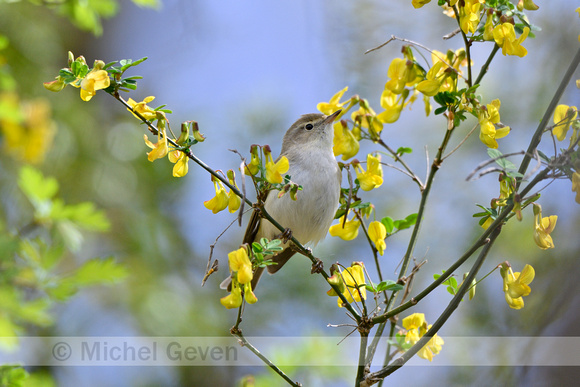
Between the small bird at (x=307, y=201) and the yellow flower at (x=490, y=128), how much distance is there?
1.32 meters

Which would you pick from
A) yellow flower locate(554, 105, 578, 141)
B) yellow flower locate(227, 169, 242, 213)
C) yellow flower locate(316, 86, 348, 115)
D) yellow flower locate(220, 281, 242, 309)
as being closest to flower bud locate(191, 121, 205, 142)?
yellow flower locate(227, 169, 242, 213)

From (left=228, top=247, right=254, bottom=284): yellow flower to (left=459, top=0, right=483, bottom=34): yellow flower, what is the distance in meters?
0.93

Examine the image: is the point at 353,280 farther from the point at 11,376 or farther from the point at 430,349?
the point at 11,376

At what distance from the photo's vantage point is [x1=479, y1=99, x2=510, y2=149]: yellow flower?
171 cm

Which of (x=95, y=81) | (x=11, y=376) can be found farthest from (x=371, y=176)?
(x=11, y=376)

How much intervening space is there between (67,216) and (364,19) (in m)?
3.63

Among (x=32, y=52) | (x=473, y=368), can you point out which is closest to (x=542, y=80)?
Answer: (x=473, y=368)

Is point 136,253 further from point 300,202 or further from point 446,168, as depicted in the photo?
point 446,168

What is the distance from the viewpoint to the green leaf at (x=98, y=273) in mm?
2006

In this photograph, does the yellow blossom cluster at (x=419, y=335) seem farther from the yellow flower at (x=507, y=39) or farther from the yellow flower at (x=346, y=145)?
the yellow flower at (x=507, y=39)

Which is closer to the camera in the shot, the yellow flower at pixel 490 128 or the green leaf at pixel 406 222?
the yellow flower at pixel 490 128

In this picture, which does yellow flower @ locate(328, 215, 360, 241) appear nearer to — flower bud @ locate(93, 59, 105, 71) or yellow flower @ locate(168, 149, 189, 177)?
yellow flower @ locate(168, 149, 189, 177)

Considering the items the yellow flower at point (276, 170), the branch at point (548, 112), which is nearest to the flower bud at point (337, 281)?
the yellow flower at point (276, 170)

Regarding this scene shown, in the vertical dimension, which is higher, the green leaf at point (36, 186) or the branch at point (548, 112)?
the green leaf at point (36, 186)
